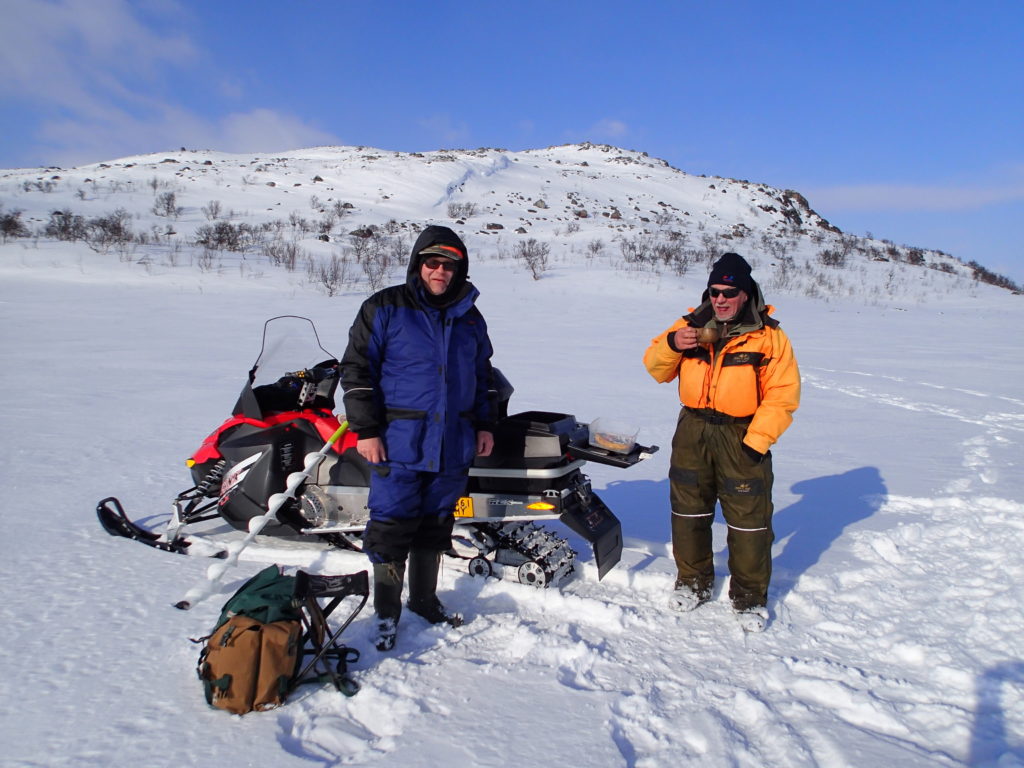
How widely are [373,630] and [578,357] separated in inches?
311

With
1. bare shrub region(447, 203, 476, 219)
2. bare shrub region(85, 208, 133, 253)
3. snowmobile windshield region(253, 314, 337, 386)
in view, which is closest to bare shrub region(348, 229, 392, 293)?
bare shrub region(85, 208, 133, 253)

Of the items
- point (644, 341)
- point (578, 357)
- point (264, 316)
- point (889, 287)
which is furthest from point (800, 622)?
point (889, 287)

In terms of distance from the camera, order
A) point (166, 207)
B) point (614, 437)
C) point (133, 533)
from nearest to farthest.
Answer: point (614, 437) → point (133, 533) → point (166, 207)

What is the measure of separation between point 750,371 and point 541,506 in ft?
3.77

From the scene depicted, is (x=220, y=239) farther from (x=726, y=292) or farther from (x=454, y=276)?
(x=726, y=292)

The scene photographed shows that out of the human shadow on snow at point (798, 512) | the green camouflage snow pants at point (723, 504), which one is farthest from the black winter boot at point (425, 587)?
the human shadow on snow at point (798, 512)

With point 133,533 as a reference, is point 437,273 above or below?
above

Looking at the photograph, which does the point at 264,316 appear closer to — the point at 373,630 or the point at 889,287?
the point at 373,630

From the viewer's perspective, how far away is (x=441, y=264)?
267cm

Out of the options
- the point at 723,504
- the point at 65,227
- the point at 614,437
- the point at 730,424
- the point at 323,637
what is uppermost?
the point at 65,227

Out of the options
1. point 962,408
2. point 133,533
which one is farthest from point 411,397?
point 962,408

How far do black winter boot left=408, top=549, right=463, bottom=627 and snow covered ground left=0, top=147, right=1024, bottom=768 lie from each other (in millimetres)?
71

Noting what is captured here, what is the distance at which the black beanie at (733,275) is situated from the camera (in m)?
2.84

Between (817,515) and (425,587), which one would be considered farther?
(817,515)
